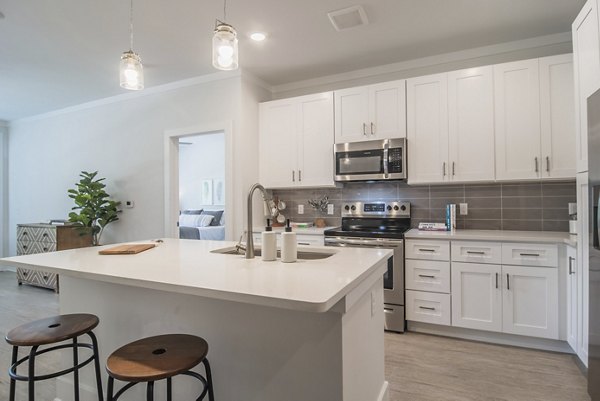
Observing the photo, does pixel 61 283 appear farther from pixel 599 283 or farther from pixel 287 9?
pixel 599 283

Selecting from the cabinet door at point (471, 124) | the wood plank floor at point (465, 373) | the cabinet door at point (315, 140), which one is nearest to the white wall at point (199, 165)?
the cabinet door at point (315, 140)

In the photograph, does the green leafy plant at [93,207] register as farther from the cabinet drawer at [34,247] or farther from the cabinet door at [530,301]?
the cabinet door at [530,301]

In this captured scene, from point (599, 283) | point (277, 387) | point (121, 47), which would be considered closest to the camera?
point (277, 387)

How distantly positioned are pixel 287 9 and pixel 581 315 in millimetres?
3002

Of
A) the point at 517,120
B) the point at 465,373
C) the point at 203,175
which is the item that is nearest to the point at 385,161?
the point at 517,120

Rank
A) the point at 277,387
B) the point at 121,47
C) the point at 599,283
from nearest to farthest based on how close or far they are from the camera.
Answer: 1. the point at 277,387
2. the point at 599,283
3. the point at 121,47

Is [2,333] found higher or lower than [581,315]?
lower

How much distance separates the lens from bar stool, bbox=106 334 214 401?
112cm

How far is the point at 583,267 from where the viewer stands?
2094 millimetres

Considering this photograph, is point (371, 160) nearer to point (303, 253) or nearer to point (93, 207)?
point (303, 253)

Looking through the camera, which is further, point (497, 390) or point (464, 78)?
point (464, 78)

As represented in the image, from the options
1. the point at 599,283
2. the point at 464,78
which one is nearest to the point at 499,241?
the point at 599,283

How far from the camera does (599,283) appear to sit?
5.48 ft

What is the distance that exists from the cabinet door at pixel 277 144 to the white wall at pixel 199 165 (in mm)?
4052
